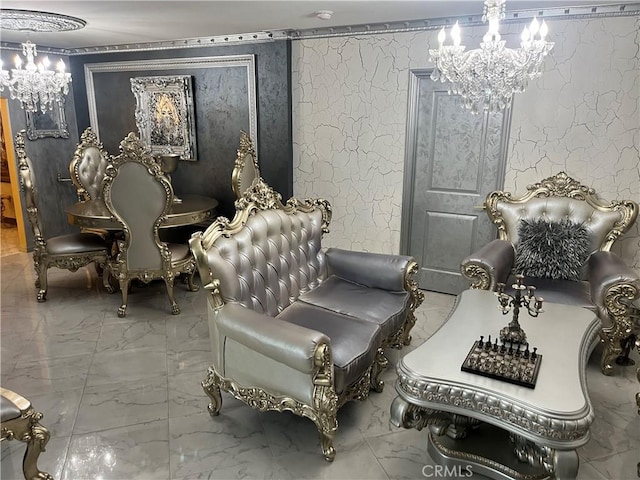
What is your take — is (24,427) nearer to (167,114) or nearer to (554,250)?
(554,250)

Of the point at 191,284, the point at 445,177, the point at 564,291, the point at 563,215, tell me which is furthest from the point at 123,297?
the point at 563,215

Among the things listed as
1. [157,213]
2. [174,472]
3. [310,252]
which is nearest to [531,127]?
[310,252]

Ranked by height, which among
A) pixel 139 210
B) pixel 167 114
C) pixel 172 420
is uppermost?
pixel 167 114

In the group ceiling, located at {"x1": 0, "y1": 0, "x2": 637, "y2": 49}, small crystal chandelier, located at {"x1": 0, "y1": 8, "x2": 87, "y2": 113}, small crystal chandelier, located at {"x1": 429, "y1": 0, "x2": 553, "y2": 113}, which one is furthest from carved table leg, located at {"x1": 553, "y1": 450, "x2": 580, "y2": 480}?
small crystal chandelier, located at {"x1": 0, "y1": 8, "x2": 87, "y2": 113}

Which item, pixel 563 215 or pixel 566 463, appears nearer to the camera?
pixel 566 463

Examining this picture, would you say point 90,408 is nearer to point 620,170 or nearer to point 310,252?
point 310,252

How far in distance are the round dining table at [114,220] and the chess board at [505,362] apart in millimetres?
2765

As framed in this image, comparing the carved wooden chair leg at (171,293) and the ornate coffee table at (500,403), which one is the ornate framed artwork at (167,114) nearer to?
the carved wooden chair leg at (171,293)

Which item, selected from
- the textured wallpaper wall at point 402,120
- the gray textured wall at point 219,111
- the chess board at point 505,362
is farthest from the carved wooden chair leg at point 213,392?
the gray textured wall at point 219,111

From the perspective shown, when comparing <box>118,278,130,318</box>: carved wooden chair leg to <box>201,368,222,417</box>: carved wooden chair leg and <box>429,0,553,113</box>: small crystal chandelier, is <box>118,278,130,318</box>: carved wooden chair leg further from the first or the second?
<box>429,0,553,113</box>: small crystal chandelier

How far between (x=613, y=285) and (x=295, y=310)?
1933 mm

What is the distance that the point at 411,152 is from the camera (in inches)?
164

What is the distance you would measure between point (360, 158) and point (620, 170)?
2111mm

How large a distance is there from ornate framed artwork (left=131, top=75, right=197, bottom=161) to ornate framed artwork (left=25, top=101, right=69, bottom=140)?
1000mm
